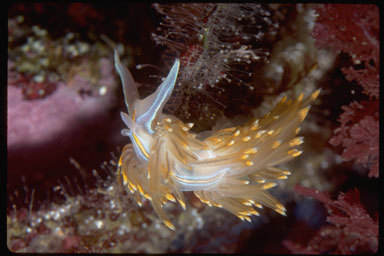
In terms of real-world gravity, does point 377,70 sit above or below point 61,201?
above

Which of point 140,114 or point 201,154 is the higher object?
point 140,114

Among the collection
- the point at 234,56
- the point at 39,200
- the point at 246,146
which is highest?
the point at 234,56

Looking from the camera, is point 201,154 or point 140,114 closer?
point 140,114

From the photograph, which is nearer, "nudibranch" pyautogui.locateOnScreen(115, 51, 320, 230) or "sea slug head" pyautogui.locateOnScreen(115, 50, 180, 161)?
"sea slug head" pyautogui.locateOnScreen(115, 50, 180, 161)

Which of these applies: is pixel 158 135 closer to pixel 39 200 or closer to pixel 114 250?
pixel 114 250

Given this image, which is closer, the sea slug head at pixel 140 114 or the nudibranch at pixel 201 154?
the sea slug head at pixel 140 114
